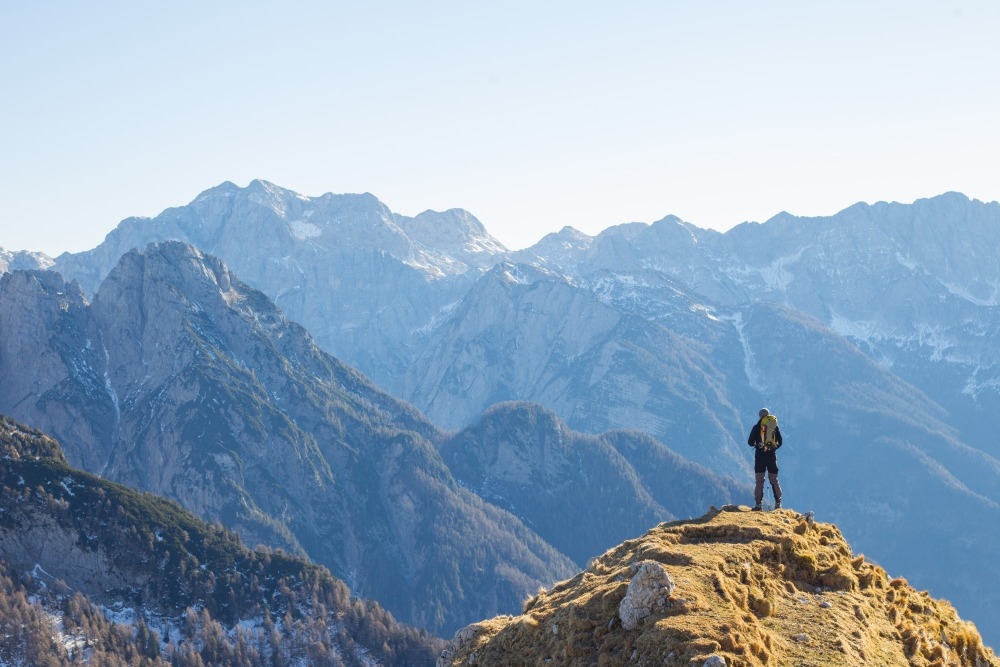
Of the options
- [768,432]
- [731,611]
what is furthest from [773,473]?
[731,611]

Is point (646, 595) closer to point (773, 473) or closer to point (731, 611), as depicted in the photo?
point (731, 611)

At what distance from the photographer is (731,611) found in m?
33.6

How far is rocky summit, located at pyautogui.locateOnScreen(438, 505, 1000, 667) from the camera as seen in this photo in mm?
32344

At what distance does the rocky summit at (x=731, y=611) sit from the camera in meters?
32.3

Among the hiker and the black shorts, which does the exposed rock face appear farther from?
the black shorts

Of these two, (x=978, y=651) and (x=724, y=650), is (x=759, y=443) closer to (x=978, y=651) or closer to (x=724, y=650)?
(x=978, y=651)

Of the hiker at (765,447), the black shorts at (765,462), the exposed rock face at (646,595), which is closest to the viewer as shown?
the exposed rock face at (646,595)

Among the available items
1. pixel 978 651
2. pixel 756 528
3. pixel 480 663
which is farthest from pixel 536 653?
pixel 978 651

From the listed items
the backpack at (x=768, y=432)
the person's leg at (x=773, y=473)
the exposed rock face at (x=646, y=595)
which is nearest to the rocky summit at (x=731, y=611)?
the exposed rock face at (x=646, y=595)

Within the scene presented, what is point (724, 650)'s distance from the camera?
30719 mm

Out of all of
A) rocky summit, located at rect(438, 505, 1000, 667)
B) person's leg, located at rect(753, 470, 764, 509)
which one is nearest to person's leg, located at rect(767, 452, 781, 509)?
person's leg, located at rect(753, 470, 764, 509)

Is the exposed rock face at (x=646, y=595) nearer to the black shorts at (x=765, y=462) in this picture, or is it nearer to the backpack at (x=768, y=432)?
the backpack at (x=768, y=432)

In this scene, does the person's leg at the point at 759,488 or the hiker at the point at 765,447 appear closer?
the person's leg at the point at 759,488

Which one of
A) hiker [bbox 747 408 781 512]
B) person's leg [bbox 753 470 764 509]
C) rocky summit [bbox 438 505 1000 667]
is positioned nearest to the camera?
rocky summit [bbox 438 505 1000 667]
